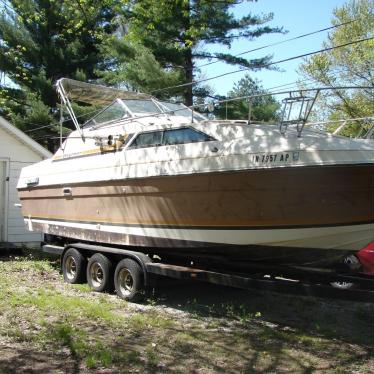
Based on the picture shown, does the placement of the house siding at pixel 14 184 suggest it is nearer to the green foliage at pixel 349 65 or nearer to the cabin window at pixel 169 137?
the cabin window at pixel 169 137

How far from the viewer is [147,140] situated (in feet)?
26.7

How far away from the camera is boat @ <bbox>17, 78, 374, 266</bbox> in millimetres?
6324

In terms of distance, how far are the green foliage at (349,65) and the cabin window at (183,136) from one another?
17.9 metres

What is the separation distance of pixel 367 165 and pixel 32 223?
784 cm

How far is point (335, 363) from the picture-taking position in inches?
214

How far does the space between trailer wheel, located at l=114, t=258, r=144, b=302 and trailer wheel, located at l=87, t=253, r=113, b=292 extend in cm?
25

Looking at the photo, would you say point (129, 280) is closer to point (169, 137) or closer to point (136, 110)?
point (169, 137)

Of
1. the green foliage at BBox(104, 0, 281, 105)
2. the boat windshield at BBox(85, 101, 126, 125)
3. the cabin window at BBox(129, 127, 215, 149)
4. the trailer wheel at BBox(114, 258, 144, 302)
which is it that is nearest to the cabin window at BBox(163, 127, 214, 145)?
the cabin window at BBox(129, 127, 215, 149)

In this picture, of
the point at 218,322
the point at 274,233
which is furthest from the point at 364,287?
the point at 218,322

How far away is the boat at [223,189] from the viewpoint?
632 centimetres

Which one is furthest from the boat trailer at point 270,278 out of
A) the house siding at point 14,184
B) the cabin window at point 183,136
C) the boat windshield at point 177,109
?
the house siding at point 14,184

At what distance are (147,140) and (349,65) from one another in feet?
64.4

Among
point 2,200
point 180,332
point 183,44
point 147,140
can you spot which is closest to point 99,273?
point 147,140

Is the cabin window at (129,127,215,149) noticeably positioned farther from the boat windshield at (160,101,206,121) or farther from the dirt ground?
the dirt ground
